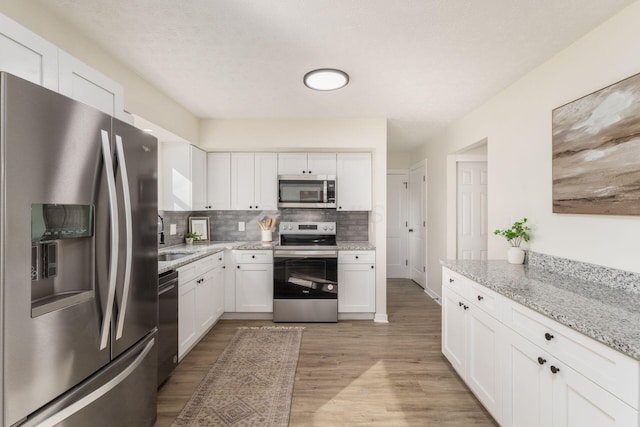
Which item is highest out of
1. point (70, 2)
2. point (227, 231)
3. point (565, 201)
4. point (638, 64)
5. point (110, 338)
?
point (70, 2)

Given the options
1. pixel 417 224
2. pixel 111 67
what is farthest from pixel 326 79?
pixel 417 224

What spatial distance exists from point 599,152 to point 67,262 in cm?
277

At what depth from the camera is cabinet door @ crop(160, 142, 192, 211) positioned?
3383mm

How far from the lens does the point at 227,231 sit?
→ 4141 mm

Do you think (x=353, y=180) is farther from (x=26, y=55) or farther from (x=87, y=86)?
(x=26, y=55)

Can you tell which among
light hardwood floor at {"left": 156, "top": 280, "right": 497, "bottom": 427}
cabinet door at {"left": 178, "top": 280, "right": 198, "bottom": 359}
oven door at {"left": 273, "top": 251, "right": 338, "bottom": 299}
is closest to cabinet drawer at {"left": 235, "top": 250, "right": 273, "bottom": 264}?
Result: oven door at {"left": 273, "top": 251, "right": 338, "bottom": 299}

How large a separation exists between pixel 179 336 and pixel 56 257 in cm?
168

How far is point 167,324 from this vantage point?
7.18ft

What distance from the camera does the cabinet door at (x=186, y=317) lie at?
8.08 ft

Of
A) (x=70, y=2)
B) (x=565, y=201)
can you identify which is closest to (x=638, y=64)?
(x=565, y=201)

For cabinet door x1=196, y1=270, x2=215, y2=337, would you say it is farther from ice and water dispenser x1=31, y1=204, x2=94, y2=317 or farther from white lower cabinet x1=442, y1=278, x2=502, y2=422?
white lower cabinet x1=442, y1=278, x2=502, y2=422

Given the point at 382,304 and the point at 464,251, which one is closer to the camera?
the point at 382,304

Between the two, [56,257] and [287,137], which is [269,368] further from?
[287,137]

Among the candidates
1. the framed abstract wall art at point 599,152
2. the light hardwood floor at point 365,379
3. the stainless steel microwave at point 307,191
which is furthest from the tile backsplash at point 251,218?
the framed abstract wall art at point 599,152
